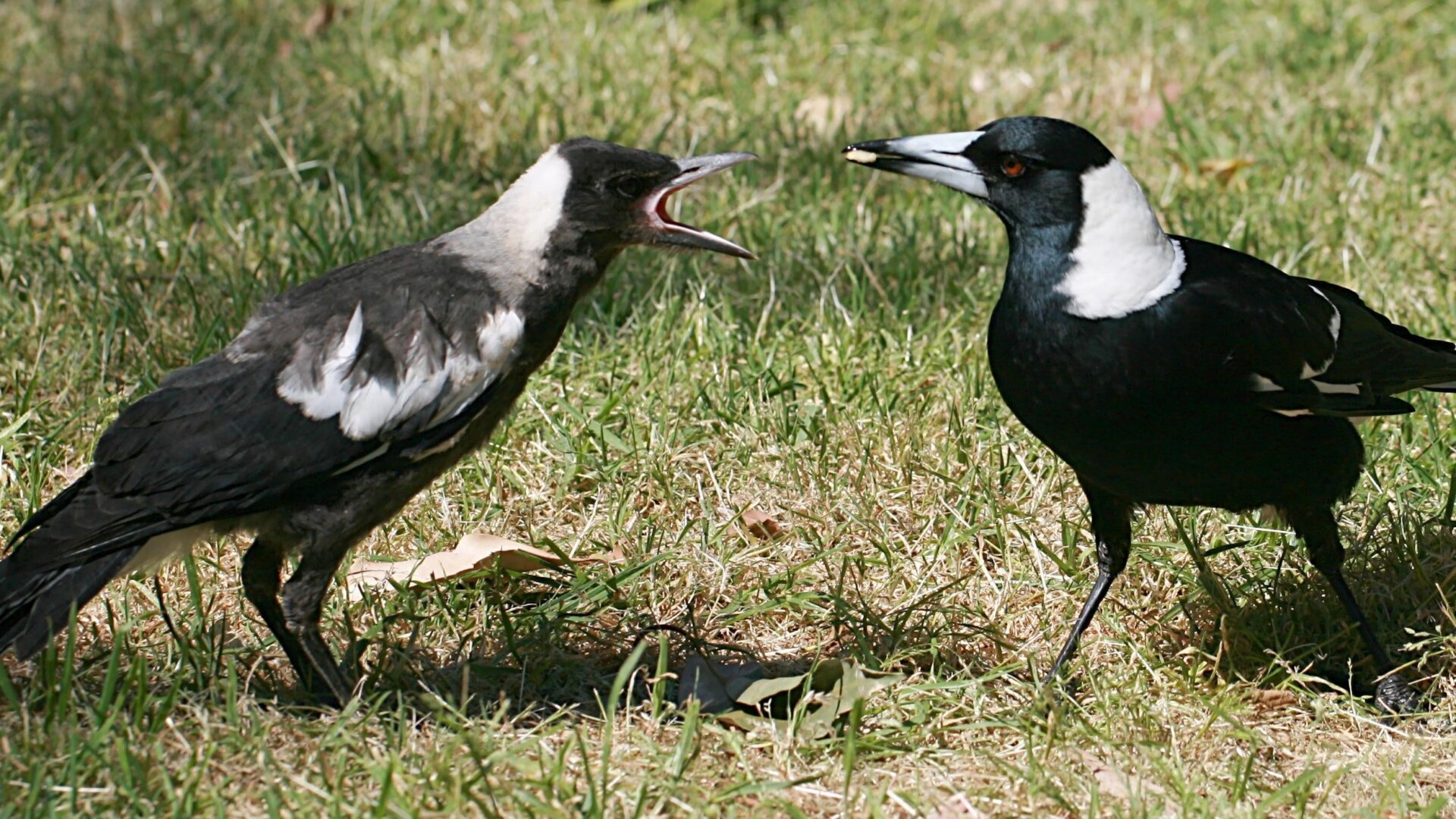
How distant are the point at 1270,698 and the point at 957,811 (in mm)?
799

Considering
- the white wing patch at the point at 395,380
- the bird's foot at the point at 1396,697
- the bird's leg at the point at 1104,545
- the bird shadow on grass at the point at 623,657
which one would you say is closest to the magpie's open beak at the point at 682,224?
the white wing patch at the point at 395,380

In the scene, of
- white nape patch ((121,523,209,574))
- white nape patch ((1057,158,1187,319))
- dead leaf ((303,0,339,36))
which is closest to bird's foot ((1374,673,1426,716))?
white nape patch ((1057,158,1187,319))

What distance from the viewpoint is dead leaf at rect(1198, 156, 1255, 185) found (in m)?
5.12

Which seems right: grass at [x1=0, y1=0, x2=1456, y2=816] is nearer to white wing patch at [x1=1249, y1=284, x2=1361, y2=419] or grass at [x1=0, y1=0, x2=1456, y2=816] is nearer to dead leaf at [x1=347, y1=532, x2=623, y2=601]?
dead leaf at [x1=347, y1=532, x2=623, y2=601]

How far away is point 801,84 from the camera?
19.1 feet

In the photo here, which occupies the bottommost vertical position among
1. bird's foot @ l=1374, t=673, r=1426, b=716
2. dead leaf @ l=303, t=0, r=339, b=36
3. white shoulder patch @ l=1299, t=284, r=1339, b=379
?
bird's foot @ l=1374, t=673, r=1426, b=716

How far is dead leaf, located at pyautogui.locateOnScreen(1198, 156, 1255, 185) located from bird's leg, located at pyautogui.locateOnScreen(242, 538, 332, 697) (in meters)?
3.39

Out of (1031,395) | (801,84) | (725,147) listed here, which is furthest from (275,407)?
(801,84)

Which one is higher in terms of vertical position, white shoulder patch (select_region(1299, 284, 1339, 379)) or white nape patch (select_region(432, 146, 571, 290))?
white nape patch (select_region(432, 146, 571, 290))

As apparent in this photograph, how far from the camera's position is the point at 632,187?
299cm

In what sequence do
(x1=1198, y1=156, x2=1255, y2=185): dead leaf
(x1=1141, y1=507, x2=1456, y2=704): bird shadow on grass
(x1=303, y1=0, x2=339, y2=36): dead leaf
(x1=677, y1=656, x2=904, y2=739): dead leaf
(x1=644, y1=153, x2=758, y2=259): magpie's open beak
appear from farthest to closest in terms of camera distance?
(x1=303, y1=0, x2=339, y2=36): dead leaf < (x1=1198, y1=156, x2=1255, y2=185): dead leaf < (x1=1141, y1=507, x2=1456, y2=704): bird shadow on grass < (x1=644, y1=153, x2=758, y2=259): magpie's open beak < (x1=677, y1=656, x2=904, y2=739): dead leaf

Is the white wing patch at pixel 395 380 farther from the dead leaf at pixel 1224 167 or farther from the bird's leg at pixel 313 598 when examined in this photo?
the dead leaf at pixel 1224 167

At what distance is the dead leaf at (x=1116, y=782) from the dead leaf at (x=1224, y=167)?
9.50 feet

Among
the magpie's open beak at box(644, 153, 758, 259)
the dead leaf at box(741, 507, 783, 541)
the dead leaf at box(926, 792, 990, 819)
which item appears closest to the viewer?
the dead leaf at box(926, 792, 990, 819)
